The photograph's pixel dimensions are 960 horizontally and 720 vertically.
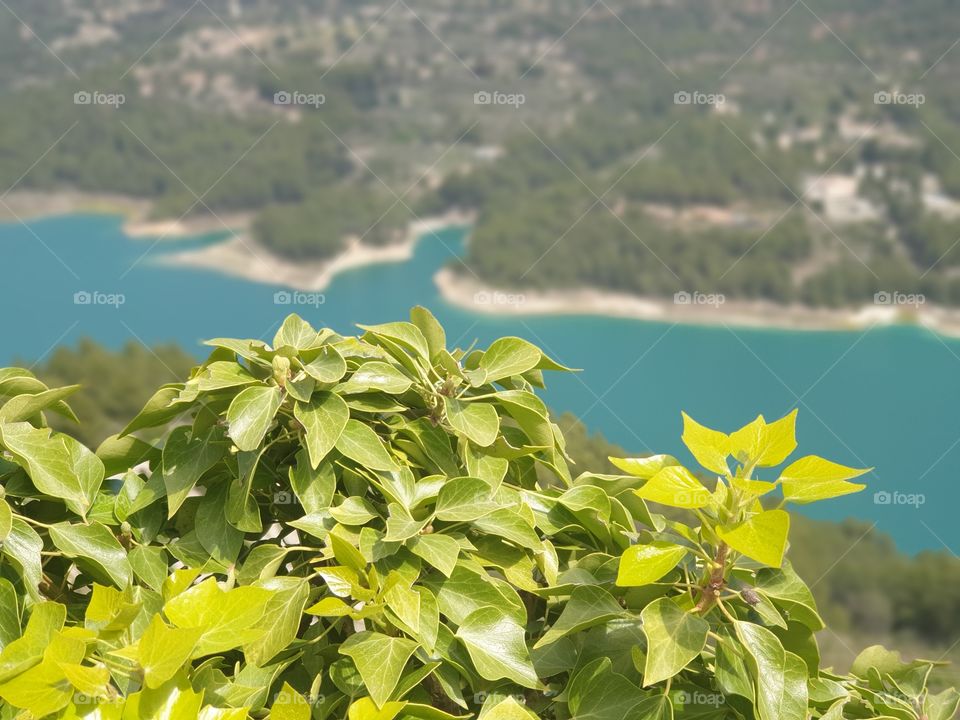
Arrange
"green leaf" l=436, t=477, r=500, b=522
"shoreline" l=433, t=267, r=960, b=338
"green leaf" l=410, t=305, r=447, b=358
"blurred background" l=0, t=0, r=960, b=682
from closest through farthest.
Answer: "green leaf" l=436, t=477, r=500, b=522 < "green leaf" l=410, t=305, r=447, b=358 < "blurred background" l=0, t=0, r=960, b=682 < "shoreline" l=433, t=267, r=960, b=338

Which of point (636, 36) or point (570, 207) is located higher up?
point (636, 36)

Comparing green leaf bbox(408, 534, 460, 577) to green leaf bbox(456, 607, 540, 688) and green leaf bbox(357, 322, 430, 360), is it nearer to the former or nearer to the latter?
green leaf bbox(456, 607, 540, 688)

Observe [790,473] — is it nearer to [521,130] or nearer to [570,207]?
[570,207]

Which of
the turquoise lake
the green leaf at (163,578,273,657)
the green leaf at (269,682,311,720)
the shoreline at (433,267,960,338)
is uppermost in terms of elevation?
the shoreline at (433,267,960,338)

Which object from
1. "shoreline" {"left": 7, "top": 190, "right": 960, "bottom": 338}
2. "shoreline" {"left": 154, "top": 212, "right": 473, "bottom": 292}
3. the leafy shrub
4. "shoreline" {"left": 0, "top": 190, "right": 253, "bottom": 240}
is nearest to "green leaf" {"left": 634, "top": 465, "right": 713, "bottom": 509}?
the leafy shrub

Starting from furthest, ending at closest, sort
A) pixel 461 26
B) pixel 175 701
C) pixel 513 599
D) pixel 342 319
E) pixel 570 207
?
pixel 461 26 < pixel 570 207 < pixel 342 319 < pixel 513 599 < pixel 175 701

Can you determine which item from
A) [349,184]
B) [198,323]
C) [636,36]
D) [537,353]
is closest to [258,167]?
[349,184]

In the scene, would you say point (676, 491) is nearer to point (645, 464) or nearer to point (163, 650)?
point (645, 464)
